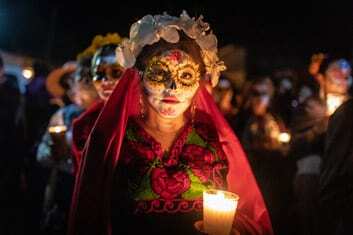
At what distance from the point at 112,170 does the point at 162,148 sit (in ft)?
1.15

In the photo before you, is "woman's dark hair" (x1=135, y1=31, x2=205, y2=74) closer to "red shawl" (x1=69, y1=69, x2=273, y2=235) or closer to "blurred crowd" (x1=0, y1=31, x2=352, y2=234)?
"red shawl" (x1=69, y1=69, x2=273, y2=235)

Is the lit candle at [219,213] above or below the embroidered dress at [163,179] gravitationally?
below

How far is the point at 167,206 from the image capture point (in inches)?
130

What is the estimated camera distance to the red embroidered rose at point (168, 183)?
3.30 m

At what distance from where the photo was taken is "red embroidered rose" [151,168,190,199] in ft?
10.8

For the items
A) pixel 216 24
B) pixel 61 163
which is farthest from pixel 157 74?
pixel 216 24

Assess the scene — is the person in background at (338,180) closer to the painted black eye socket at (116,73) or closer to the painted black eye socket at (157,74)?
the painted black eye socket at (157,74)

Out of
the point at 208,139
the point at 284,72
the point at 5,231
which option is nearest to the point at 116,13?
the point at 284,72

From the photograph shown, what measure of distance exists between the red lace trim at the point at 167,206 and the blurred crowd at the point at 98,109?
37.7 inches

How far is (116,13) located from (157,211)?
1765cm

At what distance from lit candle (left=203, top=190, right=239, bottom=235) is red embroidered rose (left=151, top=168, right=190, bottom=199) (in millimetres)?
457

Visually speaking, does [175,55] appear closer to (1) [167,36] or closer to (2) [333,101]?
(1) [167,36]

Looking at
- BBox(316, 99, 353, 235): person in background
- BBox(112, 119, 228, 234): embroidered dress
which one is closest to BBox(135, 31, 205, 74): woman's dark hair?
BBox(112, 119, 228, 234): embroidered dress

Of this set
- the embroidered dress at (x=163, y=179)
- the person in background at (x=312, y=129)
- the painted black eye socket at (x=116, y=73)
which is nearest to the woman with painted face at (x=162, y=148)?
the embroidered dress at (x=163, y=179)
